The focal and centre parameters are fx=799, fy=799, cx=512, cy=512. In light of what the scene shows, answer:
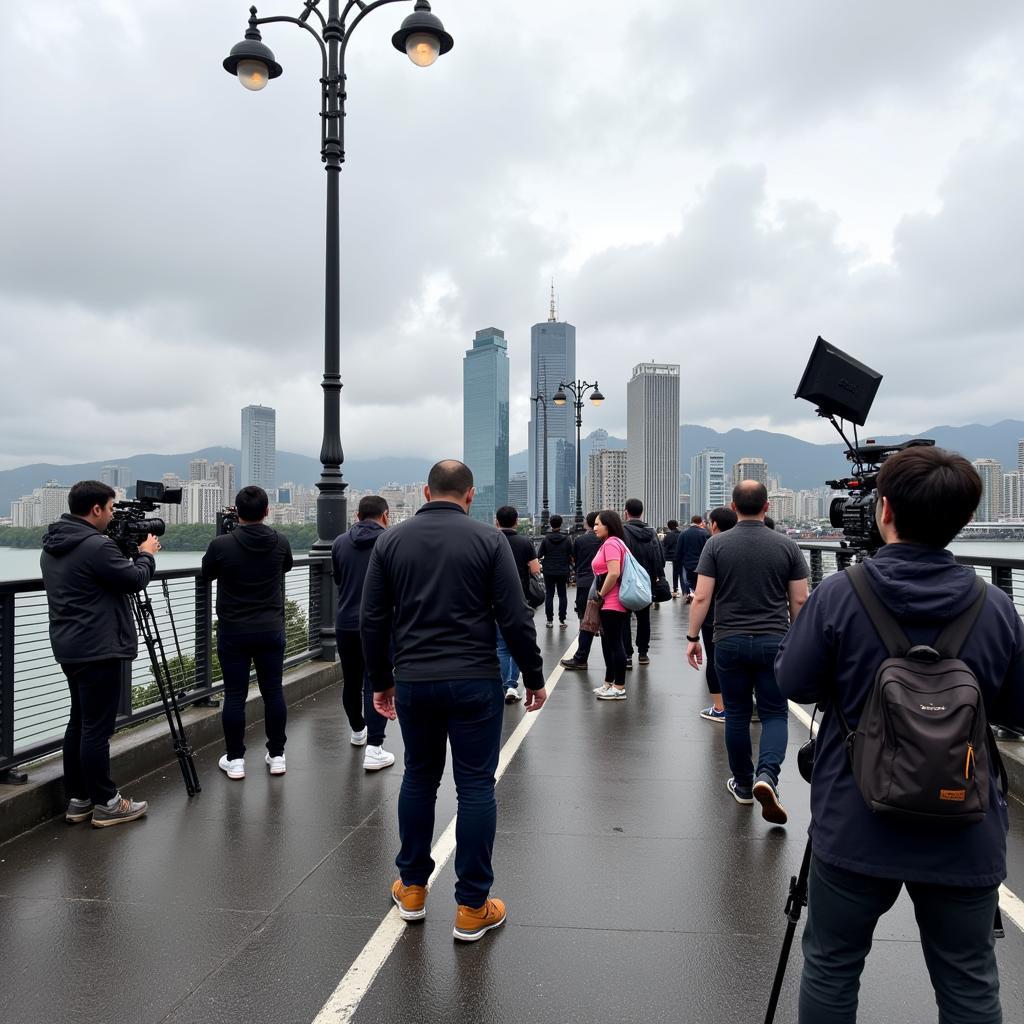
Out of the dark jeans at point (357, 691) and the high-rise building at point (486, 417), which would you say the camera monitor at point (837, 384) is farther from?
the high-rise building at point (486, 417)

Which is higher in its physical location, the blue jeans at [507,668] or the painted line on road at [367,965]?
the blue jeans at [507,668]

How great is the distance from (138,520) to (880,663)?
456cm

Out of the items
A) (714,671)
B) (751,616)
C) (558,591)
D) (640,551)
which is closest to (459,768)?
(751,616)

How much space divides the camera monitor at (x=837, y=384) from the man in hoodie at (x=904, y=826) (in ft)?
8.42

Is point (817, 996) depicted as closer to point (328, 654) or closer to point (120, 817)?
point (120, 817)

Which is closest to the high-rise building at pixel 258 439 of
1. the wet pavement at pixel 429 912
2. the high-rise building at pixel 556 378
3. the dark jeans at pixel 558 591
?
the dark jeans at pixel 558 591

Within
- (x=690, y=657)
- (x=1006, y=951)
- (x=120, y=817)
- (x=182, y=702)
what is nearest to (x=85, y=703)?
(x=120, y=817)

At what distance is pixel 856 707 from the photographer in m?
2.20

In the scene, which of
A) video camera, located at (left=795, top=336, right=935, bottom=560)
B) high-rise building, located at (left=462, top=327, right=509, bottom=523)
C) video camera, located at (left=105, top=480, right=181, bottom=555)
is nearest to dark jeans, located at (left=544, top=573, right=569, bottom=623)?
video camera, located at (left=105, top=480, right=181, bottom=555)

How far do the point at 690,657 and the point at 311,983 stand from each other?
364 cm

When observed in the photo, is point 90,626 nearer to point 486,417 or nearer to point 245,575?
point 245,575

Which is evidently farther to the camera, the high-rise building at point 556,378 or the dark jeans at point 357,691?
the high-rise building at point 556,378

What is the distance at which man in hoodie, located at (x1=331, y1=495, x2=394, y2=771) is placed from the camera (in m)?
6.05

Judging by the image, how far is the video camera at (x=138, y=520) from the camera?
5051mm
